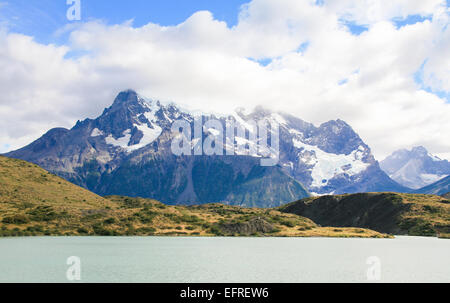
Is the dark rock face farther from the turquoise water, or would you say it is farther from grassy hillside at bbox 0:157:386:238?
the turquoise water

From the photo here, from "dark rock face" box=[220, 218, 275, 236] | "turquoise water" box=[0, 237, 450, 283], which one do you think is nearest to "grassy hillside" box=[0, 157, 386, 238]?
"dark rock face" box=[220, 218, 275, 236]

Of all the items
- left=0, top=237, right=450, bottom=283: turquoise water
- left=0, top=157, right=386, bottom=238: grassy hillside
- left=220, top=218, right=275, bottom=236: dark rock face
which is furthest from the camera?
left=220, top=218, right=275, bottom=236: dark rock face

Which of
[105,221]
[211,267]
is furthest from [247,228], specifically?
[211,267]

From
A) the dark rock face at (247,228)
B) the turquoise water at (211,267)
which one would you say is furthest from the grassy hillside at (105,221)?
the turquoise water at (211,267)

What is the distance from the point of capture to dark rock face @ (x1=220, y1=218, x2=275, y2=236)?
179 meters

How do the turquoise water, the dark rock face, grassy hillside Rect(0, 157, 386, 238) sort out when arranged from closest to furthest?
the turquoise water < grassy hillside Rect(0, 157, 386, 238) < the dark rock face

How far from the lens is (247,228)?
181000mm

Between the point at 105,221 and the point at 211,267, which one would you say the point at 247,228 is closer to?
the point at 105,221

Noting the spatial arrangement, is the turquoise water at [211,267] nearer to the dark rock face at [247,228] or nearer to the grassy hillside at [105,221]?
the grassy hillside at [105,221]

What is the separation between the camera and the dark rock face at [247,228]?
179387 millimetres

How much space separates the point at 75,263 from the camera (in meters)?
71.4
